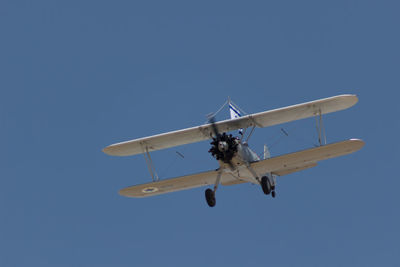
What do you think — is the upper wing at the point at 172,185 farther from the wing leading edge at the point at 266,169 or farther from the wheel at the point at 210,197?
the wheel at the point at 210,197

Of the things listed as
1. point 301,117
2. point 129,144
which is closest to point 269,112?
point 301,117

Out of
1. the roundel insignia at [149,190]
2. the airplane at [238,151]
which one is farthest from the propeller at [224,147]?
the roundel insignia at [149,190]

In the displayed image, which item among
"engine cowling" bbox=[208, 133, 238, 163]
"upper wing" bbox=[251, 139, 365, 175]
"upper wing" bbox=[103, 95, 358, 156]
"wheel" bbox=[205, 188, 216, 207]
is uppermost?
"upper wing" bbox=[103, 95, 358, 156]

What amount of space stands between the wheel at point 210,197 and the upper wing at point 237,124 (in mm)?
2067

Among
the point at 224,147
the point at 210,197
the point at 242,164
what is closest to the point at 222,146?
the point at 224,147

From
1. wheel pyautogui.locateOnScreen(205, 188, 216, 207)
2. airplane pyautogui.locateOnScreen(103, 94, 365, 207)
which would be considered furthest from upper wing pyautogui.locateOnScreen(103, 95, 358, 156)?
wheel pyautogui.locateOnScreen(205, 188, 216, 207)

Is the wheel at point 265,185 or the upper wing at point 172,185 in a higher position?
the upper wing at point 172,185

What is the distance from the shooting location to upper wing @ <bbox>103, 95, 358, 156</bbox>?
82.5 ft

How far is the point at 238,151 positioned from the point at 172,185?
3.68m

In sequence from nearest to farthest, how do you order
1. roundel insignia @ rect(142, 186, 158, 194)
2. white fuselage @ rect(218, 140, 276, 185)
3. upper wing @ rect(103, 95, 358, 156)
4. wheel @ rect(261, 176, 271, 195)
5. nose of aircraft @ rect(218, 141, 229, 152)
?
1. nose of aircraft @ rect(218, 141, 229, 152)
2. white fuselage @ rect(218, 140, 276, 185)
3. upper wing @ rect(103, 95, 358, 156)
4. wheel @ rect(261, 176, 271, 195)
5. roundel insignia @ rect(142, 186, 158, 194)

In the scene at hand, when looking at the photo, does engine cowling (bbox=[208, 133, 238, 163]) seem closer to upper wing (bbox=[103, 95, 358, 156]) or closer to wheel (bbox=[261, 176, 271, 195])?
upper wing (bbox=[103, 95, 358, 156])

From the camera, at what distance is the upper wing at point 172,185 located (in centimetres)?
2689

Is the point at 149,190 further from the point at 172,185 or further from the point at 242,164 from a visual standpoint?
the point at 242,164

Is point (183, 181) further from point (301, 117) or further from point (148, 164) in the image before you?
point (301, 117)
